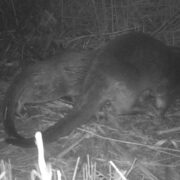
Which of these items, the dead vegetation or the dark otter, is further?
the dead vegetation

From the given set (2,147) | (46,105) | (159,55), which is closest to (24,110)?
(46,105)

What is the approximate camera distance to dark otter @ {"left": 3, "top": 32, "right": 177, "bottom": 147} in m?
3.77

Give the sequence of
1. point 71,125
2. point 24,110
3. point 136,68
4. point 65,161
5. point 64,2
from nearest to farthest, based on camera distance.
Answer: point 65,161 < point 71,125 < point 136,68 < point 24,110 < point 64,2

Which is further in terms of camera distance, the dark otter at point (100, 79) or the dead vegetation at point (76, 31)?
the dead vegetation at point (76, 31)

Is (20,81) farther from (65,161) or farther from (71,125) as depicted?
(65,161)

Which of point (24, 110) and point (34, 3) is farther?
point (34, 3)

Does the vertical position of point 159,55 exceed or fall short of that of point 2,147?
it exceeds it

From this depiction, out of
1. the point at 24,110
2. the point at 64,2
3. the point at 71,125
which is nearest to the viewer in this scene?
the point at 71,125

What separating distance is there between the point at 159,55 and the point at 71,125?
1547 mm

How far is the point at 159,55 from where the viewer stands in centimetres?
439

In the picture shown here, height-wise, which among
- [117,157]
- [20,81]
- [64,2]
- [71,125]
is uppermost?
[64,2]

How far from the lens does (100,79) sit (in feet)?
12.7

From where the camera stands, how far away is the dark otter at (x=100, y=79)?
3768 mm

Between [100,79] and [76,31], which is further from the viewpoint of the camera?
[76,31]
